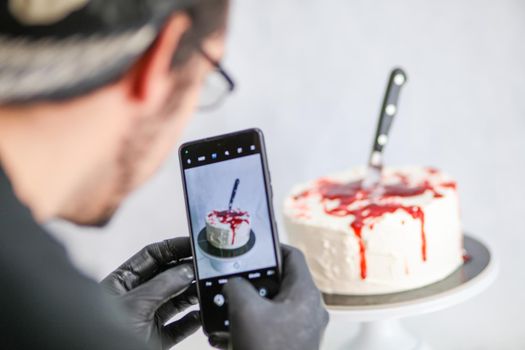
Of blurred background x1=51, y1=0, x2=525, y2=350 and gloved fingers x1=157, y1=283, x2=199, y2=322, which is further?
blurred background x1=51, y1=0, x2=525, y2=350

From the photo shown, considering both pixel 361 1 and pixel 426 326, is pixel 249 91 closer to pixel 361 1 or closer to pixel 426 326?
pixel 361 1

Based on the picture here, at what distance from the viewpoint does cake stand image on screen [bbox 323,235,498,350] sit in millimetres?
1008

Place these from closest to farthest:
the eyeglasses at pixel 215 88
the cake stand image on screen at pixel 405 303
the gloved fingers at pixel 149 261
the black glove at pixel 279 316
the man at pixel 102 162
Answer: the man at pixel 102 162, the black glove at pixel 279 316, the gloved fingers at pixel 149 261, the cake stand image on screen at pixel 405 303, the eyeglasses at pixel 215 88

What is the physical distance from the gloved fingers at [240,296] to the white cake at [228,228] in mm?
64

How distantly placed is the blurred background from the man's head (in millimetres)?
48

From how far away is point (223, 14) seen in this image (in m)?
1.33

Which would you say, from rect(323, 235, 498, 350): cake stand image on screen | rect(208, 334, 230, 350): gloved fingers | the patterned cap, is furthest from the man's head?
rect(323, 235, 498, 350): cake stand image on screen

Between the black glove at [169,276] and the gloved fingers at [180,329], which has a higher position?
the black glove at [169,276]

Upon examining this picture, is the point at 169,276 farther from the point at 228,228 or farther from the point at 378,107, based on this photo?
the point at 378,107

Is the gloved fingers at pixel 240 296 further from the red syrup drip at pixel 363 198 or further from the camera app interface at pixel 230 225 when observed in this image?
the red syrup drip at pixel 363 198

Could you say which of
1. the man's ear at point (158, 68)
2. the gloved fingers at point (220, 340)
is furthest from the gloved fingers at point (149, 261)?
the man's ear at point (158, 68)

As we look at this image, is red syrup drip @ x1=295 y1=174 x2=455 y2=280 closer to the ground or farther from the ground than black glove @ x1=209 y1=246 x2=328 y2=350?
closer to the ground

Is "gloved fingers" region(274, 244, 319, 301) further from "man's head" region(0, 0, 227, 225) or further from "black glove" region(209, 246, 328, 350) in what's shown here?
Result: "man's head" region(0, 0, 227, 225)

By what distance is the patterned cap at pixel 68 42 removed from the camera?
81cm
